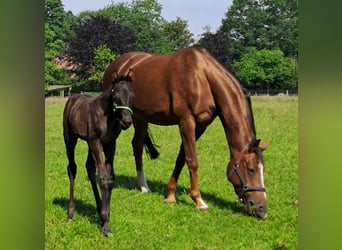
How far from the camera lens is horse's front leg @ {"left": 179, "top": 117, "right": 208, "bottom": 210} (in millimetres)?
2357

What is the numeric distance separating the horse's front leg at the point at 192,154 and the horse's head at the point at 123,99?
1.24 ft

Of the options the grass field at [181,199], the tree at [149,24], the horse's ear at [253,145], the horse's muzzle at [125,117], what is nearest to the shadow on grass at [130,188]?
the grass field at [181,199]

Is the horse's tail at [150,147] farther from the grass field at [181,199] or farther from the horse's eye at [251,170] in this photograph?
the horse's eye at [251,170]

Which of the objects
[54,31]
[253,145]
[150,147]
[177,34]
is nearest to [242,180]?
[253,145]

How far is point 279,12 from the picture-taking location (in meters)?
2.26

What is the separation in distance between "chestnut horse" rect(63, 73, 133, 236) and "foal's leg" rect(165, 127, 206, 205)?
340 millimetres

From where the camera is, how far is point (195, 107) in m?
2.35

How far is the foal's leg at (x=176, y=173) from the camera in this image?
2385mm

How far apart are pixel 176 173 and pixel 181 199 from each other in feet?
0.41

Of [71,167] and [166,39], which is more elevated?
[166,39]

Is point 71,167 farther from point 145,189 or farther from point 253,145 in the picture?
Answer: point 253,145

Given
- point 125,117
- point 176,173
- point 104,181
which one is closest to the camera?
point 125,117
